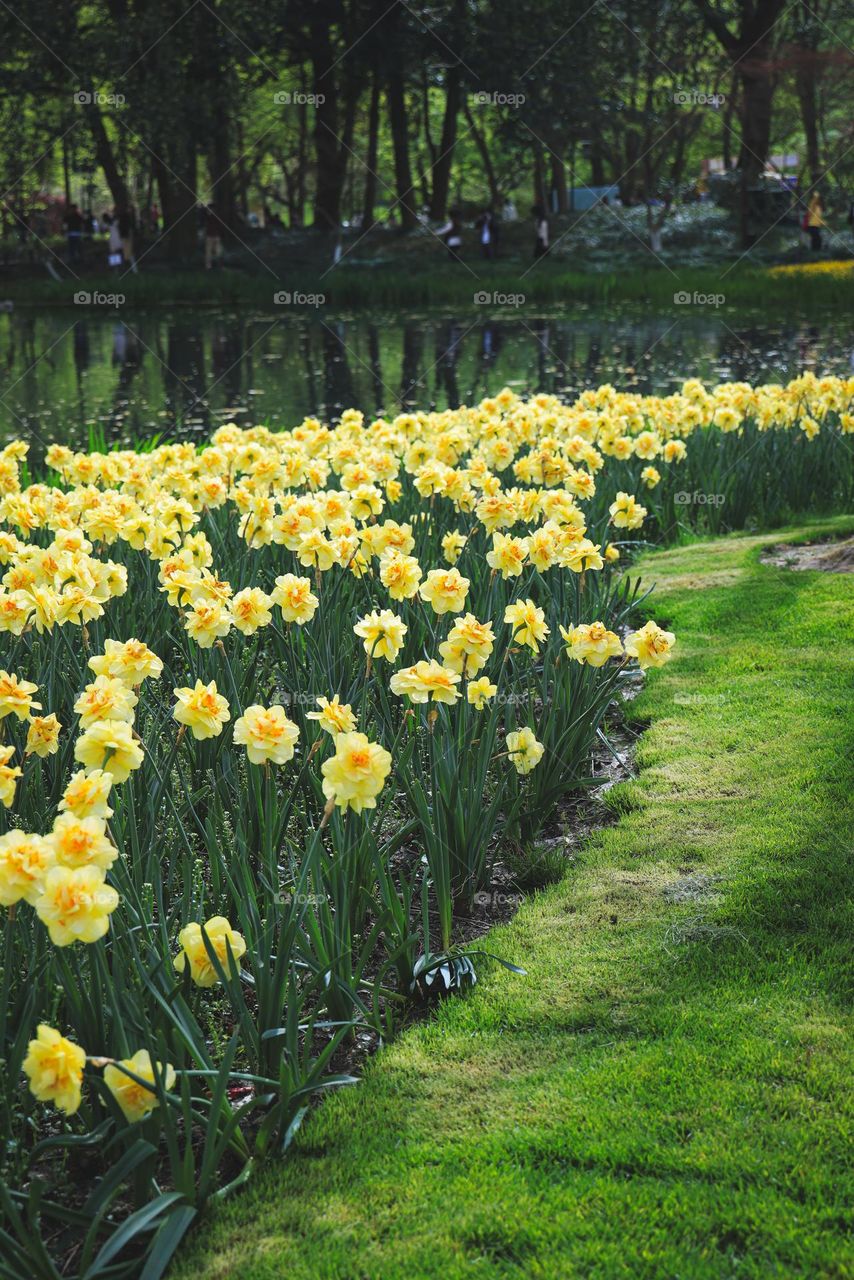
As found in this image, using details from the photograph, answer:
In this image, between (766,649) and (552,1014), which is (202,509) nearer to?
(766,649)

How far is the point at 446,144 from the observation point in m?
29.7

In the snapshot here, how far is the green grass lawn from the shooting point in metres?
2.04

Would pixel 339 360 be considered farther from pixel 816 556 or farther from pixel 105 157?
A: pixel 105 157

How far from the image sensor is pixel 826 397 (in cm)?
720

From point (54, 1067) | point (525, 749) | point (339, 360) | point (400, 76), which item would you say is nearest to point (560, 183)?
point (400, 76)

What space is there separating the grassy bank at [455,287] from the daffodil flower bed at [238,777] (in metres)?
16.4

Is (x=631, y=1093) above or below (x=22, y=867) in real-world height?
below

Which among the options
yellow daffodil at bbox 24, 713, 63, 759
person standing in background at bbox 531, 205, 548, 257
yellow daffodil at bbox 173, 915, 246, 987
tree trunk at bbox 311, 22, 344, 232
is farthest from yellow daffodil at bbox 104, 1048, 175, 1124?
tree trunk at bbox 311, 22, 344, 232

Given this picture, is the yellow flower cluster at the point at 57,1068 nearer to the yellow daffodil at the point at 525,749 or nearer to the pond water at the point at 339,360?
the yellow daffodil at the point at 525,749

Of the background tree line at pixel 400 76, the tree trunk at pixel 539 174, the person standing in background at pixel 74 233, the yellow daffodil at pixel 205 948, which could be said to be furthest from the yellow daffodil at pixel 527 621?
the person standing in background at pixel 74 233

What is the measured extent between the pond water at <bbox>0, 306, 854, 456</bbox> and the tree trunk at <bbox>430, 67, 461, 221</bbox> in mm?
8442

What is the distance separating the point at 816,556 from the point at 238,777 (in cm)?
355

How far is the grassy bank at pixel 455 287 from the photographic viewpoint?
20906mm

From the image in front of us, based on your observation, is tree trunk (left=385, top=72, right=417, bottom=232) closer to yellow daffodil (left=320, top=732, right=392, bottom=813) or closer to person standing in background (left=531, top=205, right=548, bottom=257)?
person standing in background (left=531, top=205, right=548, bottom=257)
